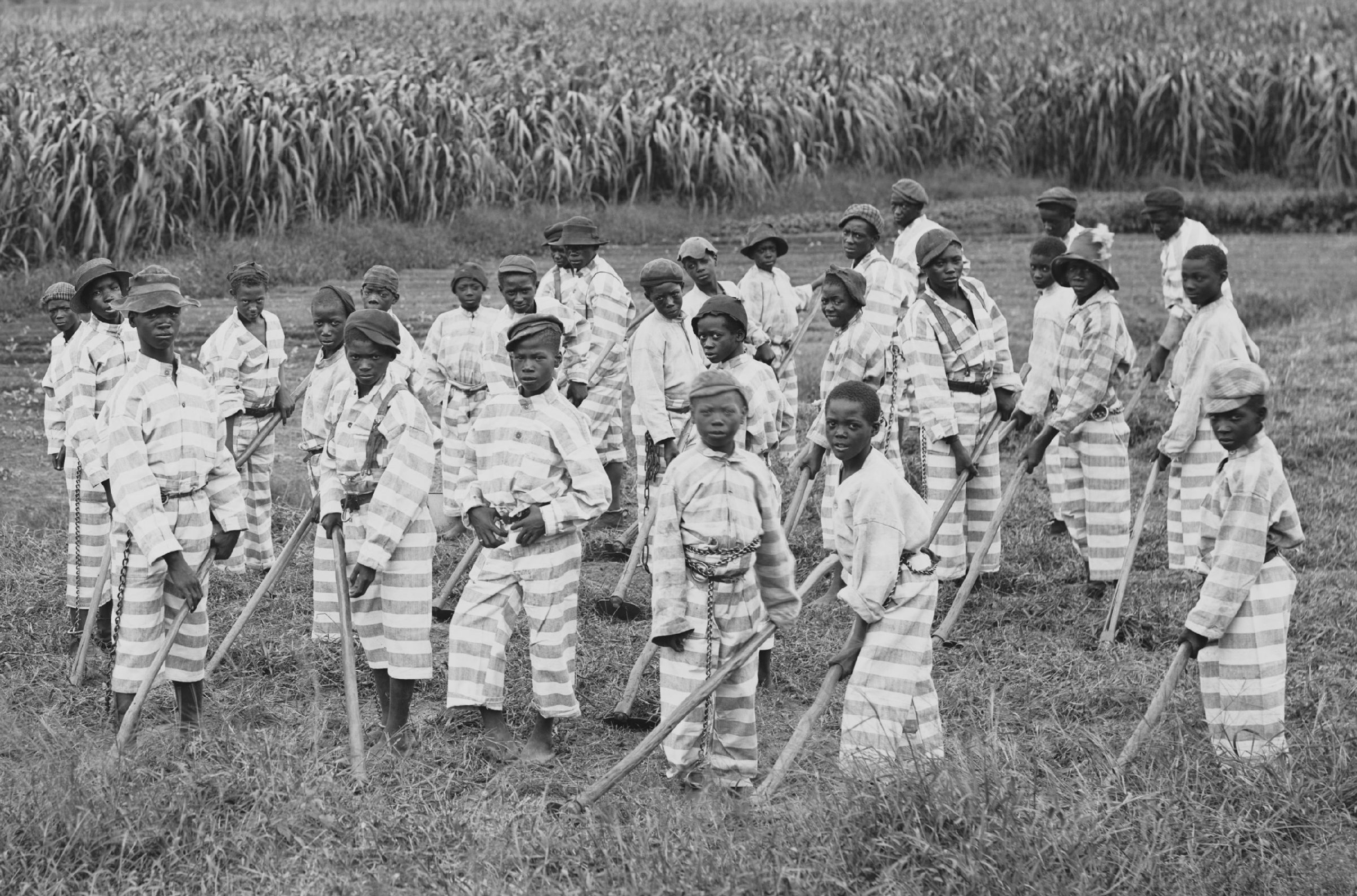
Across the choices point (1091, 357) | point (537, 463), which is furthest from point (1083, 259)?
point (537, 463)

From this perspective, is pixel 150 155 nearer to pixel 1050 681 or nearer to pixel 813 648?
pixel 813 648

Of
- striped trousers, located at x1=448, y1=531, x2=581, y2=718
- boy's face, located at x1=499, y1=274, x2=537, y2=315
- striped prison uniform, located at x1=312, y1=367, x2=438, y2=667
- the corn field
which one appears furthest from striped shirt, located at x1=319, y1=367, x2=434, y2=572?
the corn field

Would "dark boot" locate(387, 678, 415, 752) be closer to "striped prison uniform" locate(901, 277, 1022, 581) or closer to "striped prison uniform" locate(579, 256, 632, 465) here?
"striped prison uniform" locate(901, 277, 1022, 581)

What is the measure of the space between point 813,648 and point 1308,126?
16772mm

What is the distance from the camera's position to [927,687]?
538 cm

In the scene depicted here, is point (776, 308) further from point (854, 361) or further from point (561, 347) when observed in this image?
point (854, 361)

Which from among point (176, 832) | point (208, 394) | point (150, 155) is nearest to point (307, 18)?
point (150, 155)

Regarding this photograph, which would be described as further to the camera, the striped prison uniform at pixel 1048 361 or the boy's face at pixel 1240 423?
the striped prison uniform at pixel 1048 361

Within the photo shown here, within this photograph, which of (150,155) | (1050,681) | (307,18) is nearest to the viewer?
(1050,681)

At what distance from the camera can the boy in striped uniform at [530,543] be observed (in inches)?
228

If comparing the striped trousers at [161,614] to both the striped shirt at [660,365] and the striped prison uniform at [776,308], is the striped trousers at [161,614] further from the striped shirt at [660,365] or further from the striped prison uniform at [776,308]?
the striped prison uniform at [776,308]

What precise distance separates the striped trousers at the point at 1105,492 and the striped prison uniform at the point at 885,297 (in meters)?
1.08

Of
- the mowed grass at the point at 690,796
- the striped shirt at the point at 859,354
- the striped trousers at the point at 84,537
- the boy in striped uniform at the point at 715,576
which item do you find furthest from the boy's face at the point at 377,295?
the boy in striped uniform at the point at 715,576

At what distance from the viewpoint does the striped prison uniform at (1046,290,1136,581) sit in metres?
7.60
